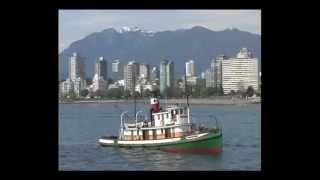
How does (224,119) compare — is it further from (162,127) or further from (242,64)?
(162,127)

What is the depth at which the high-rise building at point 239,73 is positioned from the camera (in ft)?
16.5

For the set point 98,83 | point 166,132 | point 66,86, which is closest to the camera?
point 66,86

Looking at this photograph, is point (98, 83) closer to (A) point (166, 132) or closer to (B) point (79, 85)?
(B) point (79, 85)

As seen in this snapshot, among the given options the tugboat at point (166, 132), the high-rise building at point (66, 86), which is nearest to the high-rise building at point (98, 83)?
the high-rise building at point (66, 86)

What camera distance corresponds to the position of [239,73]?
5.22 meters

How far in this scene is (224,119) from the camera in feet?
17.8

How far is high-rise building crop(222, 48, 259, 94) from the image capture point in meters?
5.03

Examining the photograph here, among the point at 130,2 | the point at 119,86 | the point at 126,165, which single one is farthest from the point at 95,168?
the point at 130,2

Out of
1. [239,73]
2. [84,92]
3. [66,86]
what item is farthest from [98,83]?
[239,73]

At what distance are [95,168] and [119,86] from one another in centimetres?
94

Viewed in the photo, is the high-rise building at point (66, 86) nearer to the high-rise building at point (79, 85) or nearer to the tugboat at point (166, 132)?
the high-rise building at point (79, 85)

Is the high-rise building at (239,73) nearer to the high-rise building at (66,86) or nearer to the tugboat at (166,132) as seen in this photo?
the tugboat at (166,132)

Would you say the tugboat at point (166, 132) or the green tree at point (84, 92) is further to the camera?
the tugboat at point (166, 132)

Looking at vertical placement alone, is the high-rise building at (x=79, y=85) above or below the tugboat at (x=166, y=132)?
above
